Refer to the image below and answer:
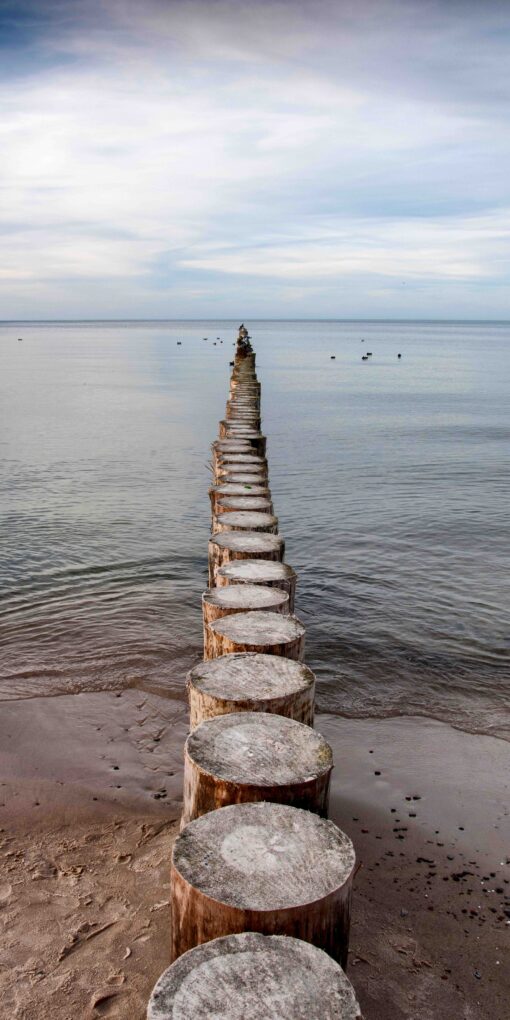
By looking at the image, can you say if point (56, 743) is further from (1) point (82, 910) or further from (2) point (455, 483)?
(2) point (455, 483)

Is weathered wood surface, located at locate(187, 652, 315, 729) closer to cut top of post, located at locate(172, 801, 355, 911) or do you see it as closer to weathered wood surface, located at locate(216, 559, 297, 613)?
cut top of post, located at locate(172, 801, 355, 911)

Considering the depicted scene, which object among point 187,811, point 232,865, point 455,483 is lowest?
point 455,483

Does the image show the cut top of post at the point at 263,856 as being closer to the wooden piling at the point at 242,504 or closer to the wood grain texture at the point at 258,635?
the wood grain texture at the point at 258,635

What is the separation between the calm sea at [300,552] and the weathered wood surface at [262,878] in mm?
4402

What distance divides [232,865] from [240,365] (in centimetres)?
2560

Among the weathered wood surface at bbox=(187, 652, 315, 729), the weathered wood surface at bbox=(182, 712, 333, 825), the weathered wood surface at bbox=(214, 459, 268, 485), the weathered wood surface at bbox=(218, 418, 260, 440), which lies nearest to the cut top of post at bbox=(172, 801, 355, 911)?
the weathered wood surface at bbox=(182, 712, 333, 825)

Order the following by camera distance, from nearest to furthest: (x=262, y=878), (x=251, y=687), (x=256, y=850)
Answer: (x=262, y=878)
(x=256, y=850)
(x=251, y=687)

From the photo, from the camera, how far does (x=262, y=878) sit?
2465 millimetres

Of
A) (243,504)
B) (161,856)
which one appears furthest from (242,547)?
(161,856)

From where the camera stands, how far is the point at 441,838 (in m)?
5.11

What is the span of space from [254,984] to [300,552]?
1032 cm

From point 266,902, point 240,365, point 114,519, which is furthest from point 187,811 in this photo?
point 240,365

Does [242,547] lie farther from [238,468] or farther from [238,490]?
[238,468]

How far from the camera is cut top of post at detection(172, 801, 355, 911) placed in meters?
2.39
